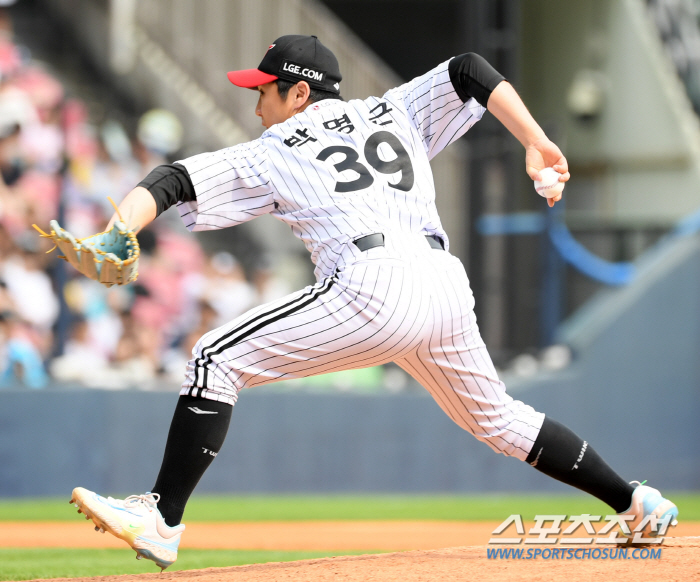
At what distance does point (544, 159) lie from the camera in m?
2.90

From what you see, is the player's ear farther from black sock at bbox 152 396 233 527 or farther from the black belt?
black sock at bbox 152 396 233 527

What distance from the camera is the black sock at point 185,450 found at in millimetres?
2906

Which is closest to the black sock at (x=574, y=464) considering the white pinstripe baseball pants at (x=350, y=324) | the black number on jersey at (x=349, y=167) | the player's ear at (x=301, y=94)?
the white pinstripe baseball pants at (x=350, y=324)

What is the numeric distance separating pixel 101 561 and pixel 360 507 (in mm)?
3026

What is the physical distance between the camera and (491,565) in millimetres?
3072

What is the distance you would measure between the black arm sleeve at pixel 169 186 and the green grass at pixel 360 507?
3.74 metres

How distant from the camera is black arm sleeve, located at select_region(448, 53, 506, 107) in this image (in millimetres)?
3023

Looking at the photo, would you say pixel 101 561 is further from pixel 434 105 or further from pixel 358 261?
pixel 434 105

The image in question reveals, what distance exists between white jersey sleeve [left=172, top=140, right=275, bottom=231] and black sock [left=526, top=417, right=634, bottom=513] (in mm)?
1149

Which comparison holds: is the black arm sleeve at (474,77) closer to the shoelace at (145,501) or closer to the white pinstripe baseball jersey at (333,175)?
the white pinstripe baseball jersey at (333,175)

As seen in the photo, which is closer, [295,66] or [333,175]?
[333,175]

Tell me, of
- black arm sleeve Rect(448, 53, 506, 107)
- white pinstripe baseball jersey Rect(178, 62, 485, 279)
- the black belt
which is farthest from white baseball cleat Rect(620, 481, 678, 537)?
black arm sleeve Rect(448, 53, 506, 107)

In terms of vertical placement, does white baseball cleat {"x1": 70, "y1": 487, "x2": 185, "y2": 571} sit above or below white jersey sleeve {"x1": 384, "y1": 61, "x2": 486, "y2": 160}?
below

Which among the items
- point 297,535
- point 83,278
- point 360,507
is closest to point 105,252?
point 297,535
